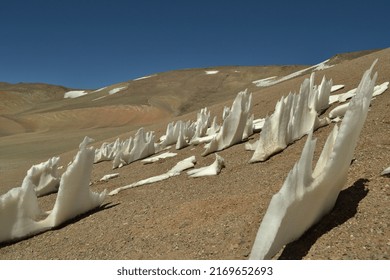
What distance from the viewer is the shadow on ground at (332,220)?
342 cm

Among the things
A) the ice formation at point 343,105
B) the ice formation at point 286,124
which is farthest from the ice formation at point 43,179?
the ice formation at point 343,105

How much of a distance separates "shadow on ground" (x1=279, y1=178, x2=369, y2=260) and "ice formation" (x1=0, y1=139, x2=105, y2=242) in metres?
4.14

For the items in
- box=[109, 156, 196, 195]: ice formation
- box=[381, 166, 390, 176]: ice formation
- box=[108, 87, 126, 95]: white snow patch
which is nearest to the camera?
box=[381, 166, 390, 176]: ice formation

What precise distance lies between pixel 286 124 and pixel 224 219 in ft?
13.2

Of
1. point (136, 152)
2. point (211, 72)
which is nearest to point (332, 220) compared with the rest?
point (136, 152)

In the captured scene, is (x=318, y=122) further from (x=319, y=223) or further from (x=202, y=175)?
(x=319, y=223)

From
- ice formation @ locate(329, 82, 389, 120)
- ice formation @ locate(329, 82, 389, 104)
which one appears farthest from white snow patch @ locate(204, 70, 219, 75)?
ice formation @ locate(329, 82, 389, 120)

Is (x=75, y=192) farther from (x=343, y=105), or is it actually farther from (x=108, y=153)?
(x=108, y=153)

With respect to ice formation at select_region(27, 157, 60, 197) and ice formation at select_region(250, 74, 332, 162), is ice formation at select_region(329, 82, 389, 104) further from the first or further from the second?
ice formation at select_region(27, 157, 60, 197)

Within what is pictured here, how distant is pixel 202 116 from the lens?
46.0ft

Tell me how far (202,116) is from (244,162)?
6.23m

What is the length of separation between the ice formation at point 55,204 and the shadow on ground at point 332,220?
4139mm

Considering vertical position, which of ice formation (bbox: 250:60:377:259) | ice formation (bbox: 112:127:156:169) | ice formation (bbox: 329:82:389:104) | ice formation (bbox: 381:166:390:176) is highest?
ice formation (bbox: 250:60:377:259)

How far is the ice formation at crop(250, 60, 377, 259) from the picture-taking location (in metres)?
3.17
